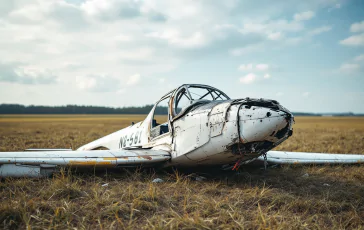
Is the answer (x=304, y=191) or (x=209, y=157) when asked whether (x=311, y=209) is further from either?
(x=209, y=157)

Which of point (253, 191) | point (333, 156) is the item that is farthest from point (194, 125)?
point (333, 156)

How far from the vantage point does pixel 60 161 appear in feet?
16.6

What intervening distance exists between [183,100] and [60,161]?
286cm

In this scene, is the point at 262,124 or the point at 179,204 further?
the point at 262,124

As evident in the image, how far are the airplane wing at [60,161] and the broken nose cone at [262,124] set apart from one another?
2.01 m

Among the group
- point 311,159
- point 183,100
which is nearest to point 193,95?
point 183,100

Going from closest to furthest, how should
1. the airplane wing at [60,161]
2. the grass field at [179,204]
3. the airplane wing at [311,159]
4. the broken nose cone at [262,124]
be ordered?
the grass field at [179,204] → the broken nose cone at [262,124] → the airplane wing at [60,161] → the airplane wing at [311,159]

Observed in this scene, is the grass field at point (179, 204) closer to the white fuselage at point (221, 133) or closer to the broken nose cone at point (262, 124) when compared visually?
the white fuselage at point (221, 133)

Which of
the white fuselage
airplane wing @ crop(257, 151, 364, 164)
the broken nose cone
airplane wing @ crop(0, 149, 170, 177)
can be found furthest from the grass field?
airplane wing @ crop(257, 151, 364, 164)

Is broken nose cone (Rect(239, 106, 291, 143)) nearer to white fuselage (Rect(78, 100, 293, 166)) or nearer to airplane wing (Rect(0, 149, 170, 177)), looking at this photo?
white fuselage (Rect(78, 100, 293, 166))

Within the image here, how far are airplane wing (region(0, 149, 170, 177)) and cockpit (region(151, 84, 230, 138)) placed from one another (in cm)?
96

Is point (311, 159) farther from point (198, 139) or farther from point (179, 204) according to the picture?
point (179, 204)

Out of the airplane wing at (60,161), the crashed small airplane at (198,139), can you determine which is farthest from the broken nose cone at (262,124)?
the airplane wing at (60,161)

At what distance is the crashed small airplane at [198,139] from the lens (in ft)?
13.9
